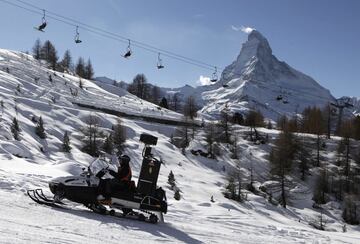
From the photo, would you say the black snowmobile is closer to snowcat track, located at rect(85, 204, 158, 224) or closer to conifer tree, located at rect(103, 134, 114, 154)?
snowcat track, located at rect(85, 204, 158, 224)

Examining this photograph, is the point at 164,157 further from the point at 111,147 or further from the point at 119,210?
the point at 119,210

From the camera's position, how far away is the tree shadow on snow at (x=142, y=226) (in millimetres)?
13742

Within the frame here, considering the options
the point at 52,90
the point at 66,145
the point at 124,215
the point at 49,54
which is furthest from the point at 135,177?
the point at 49,54

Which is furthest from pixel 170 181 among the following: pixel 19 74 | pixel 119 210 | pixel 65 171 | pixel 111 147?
pixel 19 74

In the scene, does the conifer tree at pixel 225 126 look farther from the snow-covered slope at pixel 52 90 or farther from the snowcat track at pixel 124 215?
the snowcat track at pixel 124 215

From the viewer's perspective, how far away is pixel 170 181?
38750 millimetres

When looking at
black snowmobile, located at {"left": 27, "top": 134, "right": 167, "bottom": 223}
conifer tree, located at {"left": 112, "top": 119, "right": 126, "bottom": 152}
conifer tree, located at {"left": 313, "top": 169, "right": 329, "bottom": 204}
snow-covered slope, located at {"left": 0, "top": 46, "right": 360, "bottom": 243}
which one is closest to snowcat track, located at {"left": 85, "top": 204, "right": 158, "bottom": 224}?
black snowmobile, located at {"left": 27, "top": 134, "right": 167, "bottom": 223}

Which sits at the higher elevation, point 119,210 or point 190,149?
point 190,149

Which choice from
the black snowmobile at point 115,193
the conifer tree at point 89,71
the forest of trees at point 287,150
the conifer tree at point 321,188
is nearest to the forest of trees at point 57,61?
the conifer tree at point 89,71

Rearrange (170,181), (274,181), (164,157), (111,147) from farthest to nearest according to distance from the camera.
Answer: (274,181), (164,157), (111,147), (170,181)

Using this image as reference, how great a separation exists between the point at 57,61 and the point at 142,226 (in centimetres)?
9216

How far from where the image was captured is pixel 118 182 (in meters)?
15.2

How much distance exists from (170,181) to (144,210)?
2313 centimetres

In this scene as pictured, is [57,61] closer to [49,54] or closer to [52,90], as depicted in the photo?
[49,54]
